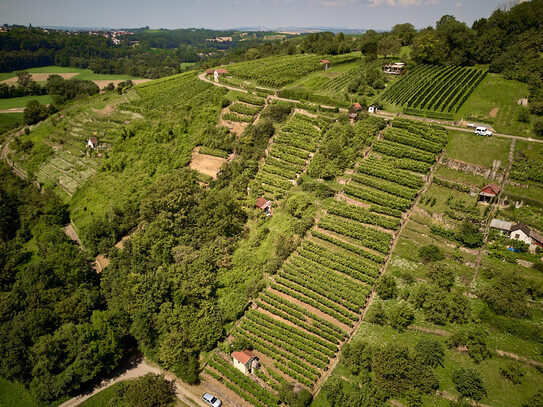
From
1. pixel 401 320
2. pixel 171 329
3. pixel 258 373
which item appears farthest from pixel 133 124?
pixel 401 320

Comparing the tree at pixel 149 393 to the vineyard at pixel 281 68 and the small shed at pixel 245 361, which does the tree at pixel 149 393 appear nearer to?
the small shed at pixel 245 361

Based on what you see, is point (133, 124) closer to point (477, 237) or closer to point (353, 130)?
point (353, 130)

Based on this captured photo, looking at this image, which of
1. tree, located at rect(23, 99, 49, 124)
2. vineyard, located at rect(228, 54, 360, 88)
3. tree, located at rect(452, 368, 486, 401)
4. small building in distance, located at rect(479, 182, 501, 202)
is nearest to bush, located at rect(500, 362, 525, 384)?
tree, located at rect(452, 368, 486, 401)

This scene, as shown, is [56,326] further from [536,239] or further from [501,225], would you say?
[536,239]

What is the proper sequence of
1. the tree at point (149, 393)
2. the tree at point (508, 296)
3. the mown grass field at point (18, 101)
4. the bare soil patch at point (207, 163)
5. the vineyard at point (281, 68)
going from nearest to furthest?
the tree at point (149, 393) < the tree at point (508, 296) < the bare soil patch at point (207, 163) < the vineyard at point (281, 68) < the mown grass field at point (18, 101)

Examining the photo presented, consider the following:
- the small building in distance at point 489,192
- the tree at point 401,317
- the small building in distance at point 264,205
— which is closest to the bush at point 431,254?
the tree at point 401,317

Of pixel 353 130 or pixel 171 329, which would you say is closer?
pixel 171 329
